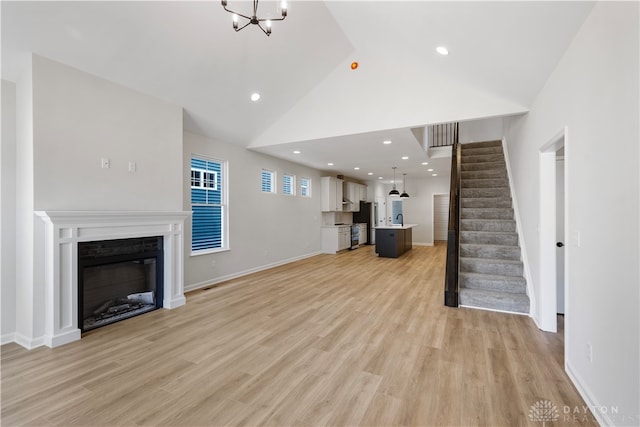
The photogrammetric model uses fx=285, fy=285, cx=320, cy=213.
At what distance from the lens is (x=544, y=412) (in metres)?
1.93

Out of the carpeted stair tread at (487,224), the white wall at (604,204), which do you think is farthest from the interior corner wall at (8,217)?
the carpeted stair tread at (487,224)

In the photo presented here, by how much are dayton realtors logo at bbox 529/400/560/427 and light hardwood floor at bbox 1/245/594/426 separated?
0.03 metres

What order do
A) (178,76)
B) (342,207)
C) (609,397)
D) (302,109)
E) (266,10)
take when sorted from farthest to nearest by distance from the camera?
(342,207) < (302,109) < (178,76) < (266,10) < (609,397)

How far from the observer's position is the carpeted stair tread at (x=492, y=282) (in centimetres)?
403

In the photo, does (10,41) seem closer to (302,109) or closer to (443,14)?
(302,109)

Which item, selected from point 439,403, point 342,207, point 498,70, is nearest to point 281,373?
point 439,403

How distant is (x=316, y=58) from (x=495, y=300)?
446cm

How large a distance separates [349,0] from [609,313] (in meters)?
3.74

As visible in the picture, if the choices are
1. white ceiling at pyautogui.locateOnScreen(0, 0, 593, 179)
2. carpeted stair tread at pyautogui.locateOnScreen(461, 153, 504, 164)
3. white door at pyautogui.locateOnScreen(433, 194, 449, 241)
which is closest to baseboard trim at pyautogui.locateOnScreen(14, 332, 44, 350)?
white ceiling at pyautogui.locateOnScreen(0, 0, 593, 179)

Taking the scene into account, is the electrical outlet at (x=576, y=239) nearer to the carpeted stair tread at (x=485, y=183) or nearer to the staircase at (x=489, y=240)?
the staircase at (x=489, y=240)

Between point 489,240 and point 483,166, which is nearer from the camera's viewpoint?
point 489,240

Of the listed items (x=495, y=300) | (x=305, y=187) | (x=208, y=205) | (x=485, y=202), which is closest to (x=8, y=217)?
(x=208, y=205)

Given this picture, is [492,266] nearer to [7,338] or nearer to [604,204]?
[604,204]

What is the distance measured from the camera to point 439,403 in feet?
6.65
